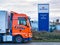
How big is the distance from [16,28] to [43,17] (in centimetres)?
1097

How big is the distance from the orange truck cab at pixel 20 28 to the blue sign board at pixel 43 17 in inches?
385

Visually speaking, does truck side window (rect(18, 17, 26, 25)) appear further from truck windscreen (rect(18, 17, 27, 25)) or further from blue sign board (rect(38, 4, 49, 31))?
blue sign board (rect(38, 4, 49, 31))

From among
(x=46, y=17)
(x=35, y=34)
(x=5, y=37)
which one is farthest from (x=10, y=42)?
(x=46, y=17)

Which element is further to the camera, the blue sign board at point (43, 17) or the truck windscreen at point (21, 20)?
the blue sign board at point (43, 17)

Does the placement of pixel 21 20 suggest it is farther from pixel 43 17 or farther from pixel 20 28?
pixel 43 17

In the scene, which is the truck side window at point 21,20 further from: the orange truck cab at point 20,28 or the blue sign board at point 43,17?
the blue sign board at point 43,17

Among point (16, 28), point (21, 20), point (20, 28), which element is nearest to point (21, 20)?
point (21, 20)

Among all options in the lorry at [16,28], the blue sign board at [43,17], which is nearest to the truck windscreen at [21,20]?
the lorry at [16,28]

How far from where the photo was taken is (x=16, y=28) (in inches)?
1180

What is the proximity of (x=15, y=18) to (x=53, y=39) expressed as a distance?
692 centimetres

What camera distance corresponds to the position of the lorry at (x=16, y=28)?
98.4 ft

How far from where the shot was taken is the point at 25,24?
30.1 metres

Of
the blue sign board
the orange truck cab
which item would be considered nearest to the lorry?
the orange truck cab

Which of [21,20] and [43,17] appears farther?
[43,17]
